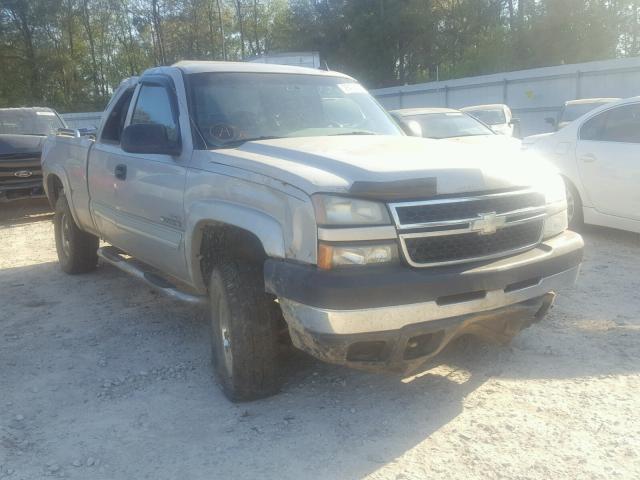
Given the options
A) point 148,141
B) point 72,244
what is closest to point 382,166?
point 148,141

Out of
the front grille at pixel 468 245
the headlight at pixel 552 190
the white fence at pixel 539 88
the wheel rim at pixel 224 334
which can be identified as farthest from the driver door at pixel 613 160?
the white fence at pixel 539 88

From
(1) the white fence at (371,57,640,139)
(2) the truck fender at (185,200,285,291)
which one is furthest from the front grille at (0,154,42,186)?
(1) the white fence at (371,57,640,139)

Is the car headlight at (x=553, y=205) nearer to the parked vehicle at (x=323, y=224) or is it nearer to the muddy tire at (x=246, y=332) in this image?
the parked vehicle at (x=323, y=224)

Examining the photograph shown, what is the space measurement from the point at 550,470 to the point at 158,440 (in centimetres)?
186

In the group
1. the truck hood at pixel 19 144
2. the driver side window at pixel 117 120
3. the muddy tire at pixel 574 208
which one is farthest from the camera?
the truck hood at pixel 19 144

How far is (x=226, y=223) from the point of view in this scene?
3482mm

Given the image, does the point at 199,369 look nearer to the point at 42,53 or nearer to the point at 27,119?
the point at 27,119

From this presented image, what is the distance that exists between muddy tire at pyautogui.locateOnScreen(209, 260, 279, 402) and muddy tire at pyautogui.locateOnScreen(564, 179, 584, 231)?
481 cm

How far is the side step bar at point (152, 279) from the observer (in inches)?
159

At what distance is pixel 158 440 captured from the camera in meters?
3.26

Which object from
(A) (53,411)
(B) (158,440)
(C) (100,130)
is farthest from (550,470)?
(C) (100,130)

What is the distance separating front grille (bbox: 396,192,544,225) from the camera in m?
2.99

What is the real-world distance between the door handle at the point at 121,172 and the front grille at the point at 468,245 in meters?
2.59

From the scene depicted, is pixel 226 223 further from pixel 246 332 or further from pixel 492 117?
pixel 492 117
